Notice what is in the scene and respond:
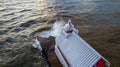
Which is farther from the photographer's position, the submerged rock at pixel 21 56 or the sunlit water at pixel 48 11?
the sunlit water at pixel 48 11

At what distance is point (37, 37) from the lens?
34.1 feet

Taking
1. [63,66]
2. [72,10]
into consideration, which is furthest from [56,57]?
[72,10]

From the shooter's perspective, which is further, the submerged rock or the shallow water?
the shallow water

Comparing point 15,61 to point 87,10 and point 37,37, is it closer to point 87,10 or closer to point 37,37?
point 37,37

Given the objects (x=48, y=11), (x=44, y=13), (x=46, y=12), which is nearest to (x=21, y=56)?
(x=44, y=13)

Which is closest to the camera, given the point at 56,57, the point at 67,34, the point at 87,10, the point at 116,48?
the point at 67,34

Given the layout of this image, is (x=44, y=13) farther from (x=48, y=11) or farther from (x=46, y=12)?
(x=48, y=11)

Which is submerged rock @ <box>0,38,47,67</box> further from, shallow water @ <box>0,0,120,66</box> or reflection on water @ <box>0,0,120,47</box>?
reflection on water @ <box>0,0,120,47</box>

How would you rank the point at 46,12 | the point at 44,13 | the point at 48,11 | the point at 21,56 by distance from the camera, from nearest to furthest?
the point at 21,56
the point at 44,13
the point at 46,12
the point at 48,11

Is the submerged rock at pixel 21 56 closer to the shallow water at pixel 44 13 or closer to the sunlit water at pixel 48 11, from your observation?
the shallow water at pixel 44 13

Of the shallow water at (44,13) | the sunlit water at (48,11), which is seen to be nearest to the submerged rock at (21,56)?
the shallow water at (44,13)

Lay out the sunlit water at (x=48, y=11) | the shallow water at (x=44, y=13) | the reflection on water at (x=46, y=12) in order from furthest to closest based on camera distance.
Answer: the sunlit water at (x=48, y=11) < the reflection on water at (x=46, y=12) < the shallow water at (x=44, y=13)

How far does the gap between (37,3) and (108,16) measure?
718 centimetres

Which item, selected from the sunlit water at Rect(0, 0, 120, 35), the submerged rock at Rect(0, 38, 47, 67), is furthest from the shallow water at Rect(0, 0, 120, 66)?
the submerged rock at Rect(0, 38, 47, 67)
